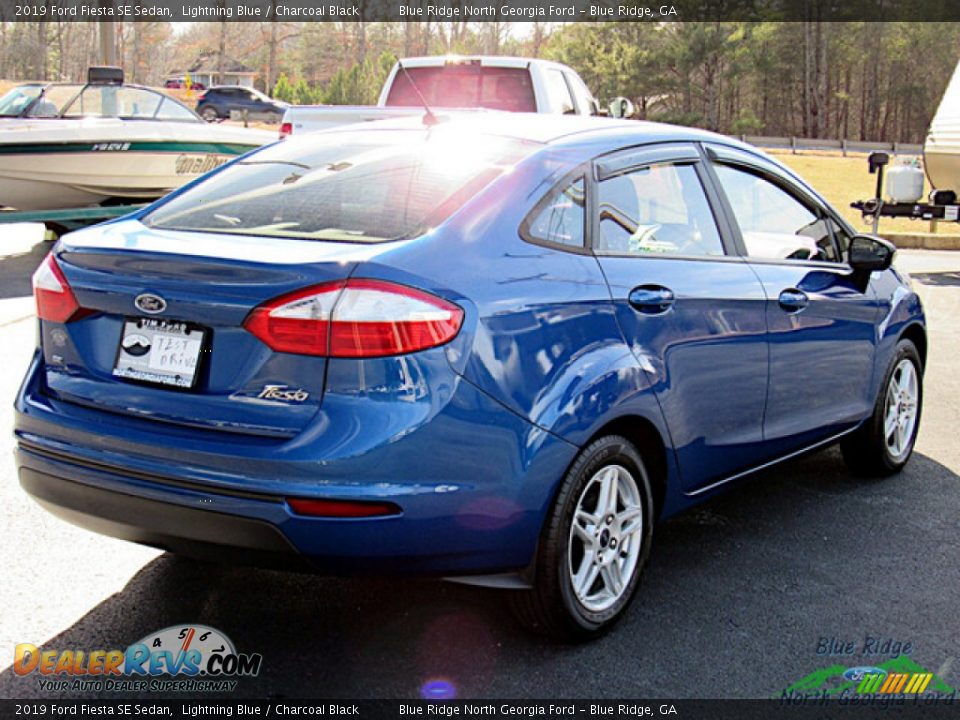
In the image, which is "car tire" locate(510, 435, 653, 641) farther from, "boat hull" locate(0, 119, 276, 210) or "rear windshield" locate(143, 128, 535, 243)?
"boat hull" locate(0, 119, 276, 210)

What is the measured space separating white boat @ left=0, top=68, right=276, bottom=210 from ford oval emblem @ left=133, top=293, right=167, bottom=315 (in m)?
10.3

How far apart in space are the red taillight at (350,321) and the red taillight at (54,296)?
2.28ft

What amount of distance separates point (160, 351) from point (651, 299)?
1.61 metres

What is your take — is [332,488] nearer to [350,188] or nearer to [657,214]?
[350,188]

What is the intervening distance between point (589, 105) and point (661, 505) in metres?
10.3

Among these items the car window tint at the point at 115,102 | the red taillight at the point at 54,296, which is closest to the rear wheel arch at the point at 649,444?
the red taillight at the point at 54,296

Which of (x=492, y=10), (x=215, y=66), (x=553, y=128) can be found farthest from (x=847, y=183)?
(x=215, y=66)

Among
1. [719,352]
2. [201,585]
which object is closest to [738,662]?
[719,352]

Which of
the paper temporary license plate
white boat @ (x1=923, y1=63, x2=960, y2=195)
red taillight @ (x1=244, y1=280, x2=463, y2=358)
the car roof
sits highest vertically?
white boat @ (x1=923, y1=63, x2=960, y2=195)

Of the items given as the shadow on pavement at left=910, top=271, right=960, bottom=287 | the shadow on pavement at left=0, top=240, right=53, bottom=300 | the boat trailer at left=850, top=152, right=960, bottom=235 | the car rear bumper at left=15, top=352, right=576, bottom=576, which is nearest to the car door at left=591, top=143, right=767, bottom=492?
the car rear bumper at left=15, top=352, right=576, bottom=576

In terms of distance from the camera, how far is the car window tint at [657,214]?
409cm

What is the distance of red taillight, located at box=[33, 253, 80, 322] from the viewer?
11.8ft

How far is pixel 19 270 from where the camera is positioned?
40.4 ft

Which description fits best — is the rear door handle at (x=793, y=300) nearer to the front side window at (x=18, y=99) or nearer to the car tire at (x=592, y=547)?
the car tire at (x=592, y=547)
